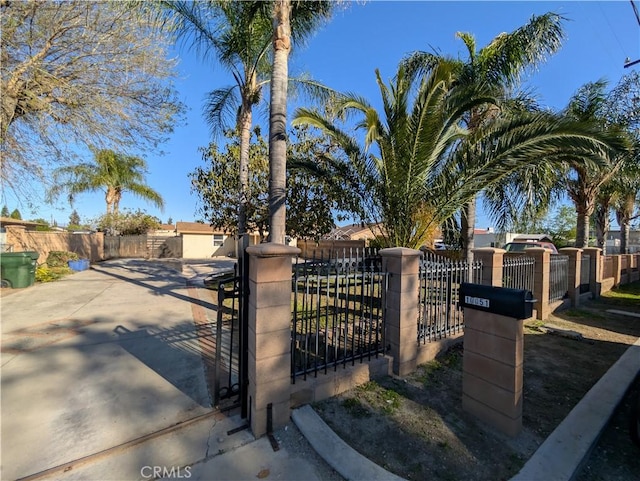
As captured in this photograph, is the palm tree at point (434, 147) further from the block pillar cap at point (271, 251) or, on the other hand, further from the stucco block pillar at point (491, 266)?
the block pillar cap at point (271, 251)

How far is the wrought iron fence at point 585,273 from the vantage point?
927 centimetres

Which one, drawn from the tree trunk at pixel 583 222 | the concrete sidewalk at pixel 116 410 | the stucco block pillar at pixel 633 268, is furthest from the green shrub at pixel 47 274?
the stucco block pillar at pixel 633 268

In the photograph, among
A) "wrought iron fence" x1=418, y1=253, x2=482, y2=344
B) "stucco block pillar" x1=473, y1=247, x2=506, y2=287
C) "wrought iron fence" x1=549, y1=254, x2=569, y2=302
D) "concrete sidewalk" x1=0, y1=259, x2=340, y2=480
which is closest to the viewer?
"concrete sidewalk" x1=0, y1=259, x2=340, y2=480

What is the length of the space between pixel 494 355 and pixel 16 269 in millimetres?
14654

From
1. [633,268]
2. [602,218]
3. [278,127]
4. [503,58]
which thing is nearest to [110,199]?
[278,127]

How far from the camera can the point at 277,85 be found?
18.3 ft

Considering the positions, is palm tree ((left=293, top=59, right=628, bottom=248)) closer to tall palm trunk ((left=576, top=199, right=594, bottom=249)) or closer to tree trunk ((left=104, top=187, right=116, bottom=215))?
tall palm trunk ((left=576, top=199, right=594, bottom=249))

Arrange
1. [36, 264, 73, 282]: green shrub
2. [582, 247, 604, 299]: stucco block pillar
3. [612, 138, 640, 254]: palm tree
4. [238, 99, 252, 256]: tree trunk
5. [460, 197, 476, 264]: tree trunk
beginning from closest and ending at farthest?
[460, 197, 476, 264]: tree trunk < [238, 99, 252, 256]: tree trunk < [582, 247, 604, 299]: stucco block pillar < [612, 138, 640, 254]: palm tree < [36, 264, 73, 282]: green shrub

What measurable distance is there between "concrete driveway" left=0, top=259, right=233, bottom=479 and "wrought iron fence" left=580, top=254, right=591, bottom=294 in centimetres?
1095

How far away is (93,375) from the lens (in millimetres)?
4090

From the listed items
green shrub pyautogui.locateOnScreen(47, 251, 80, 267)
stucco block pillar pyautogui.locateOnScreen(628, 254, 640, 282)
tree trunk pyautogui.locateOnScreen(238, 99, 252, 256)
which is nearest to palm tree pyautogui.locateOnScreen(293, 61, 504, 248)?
tree trunk pyautogui.locateOnScreen(238, 99, 252, 256)

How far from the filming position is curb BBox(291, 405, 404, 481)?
238 centimetres

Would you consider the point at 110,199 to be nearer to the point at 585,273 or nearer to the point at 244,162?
the point at 244,162

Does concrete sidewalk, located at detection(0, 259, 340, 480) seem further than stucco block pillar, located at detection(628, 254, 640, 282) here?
No
